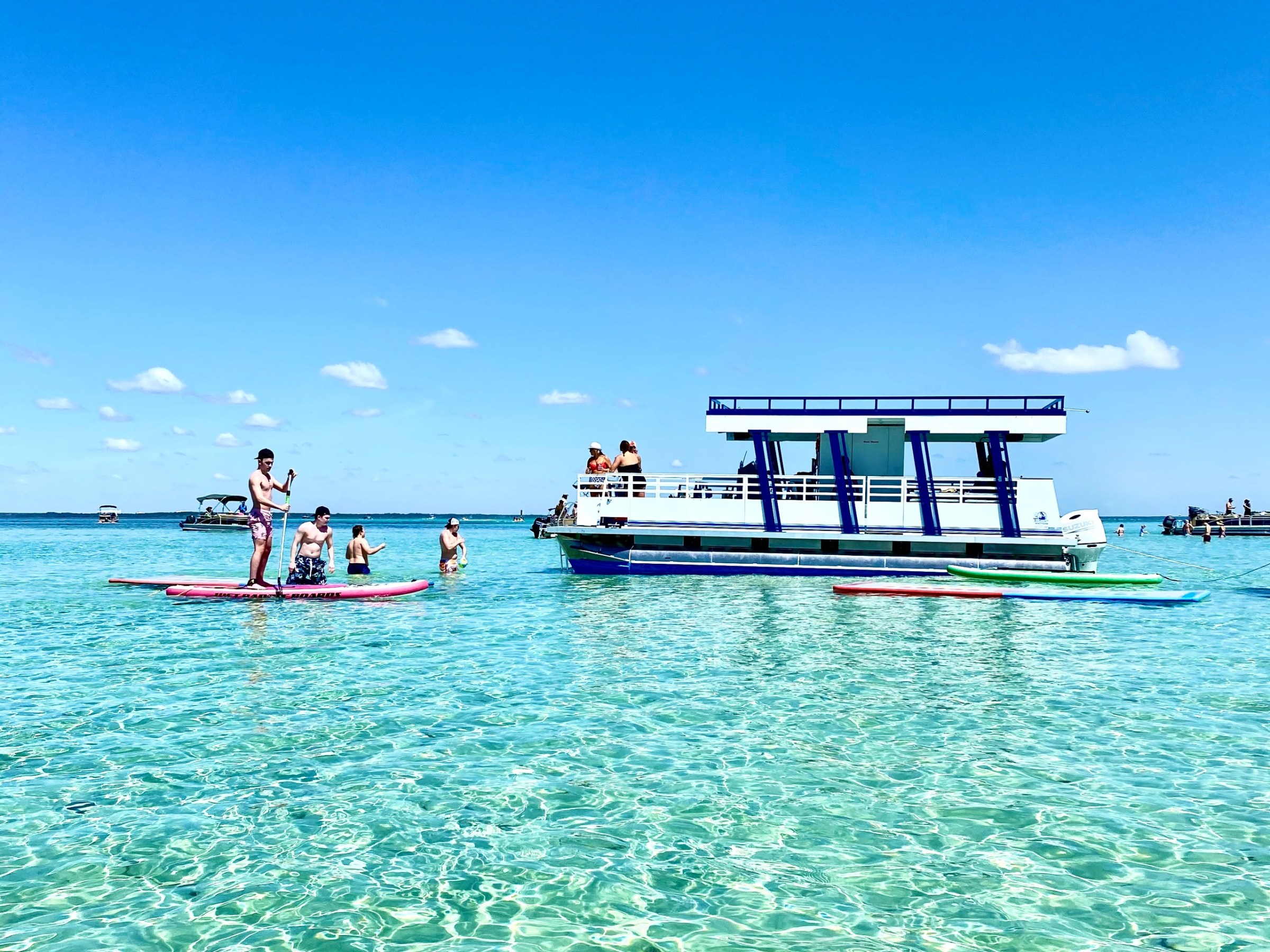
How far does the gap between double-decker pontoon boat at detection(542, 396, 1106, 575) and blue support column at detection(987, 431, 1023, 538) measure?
4 centimetres

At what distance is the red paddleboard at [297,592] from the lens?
21.2 metres

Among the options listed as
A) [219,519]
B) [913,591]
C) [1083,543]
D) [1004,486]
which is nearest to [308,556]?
[913,591]

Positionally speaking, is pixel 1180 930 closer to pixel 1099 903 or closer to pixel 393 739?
pixel 1099 903

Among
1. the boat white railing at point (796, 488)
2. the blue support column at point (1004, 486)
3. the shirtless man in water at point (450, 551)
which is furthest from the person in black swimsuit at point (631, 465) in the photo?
the blue support column at point (1004, 486)

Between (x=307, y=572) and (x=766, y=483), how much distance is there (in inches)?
567

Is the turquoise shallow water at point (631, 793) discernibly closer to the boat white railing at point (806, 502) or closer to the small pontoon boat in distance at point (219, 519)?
the boat white railing at point (806, 502)

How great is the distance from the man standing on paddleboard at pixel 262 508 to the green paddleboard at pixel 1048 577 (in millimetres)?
19658

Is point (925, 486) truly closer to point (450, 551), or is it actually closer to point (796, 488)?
point (796, 488)

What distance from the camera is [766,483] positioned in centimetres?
2833

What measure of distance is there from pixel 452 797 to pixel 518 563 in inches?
1397

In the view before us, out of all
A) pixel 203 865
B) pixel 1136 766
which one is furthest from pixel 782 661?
pixel 203 865

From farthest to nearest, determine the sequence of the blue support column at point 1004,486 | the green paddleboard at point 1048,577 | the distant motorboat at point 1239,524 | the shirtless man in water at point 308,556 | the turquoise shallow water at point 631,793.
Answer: the distant motorboat at point 1239,524
the blue support column at point 1004,486
the green paddleboard at point 1048,577
the shirtless man in water at point 308,556
the turquoise shallow water at point 631,793

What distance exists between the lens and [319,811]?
7500 millimetres

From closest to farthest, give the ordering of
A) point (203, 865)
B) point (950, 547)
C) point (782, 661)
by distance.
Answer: point (203, 865), point (782, 661), point (950, 547)
